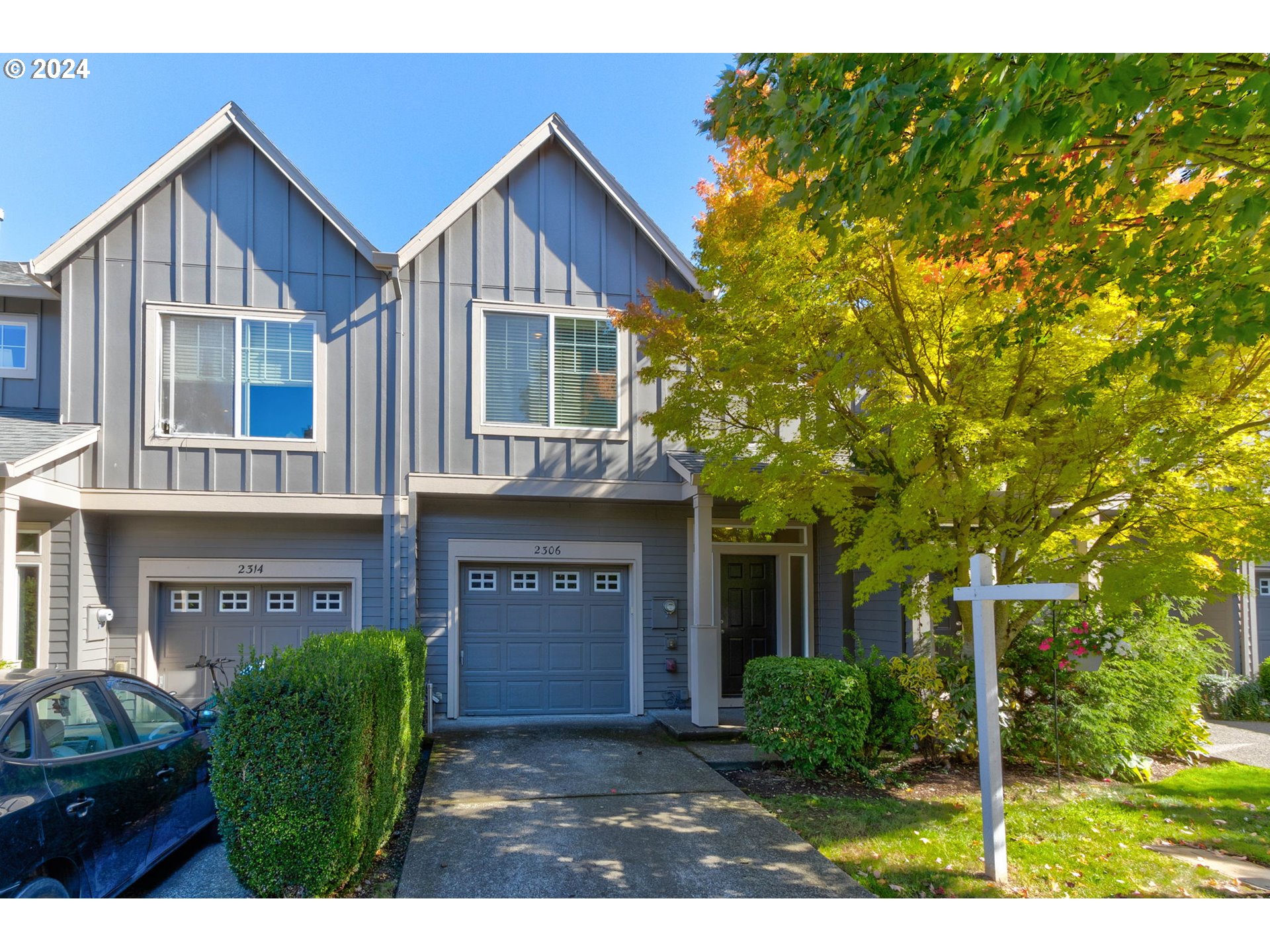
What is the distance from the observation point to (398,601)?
9703 mm

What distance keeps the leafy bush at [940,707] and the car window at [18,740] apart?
6747 mm

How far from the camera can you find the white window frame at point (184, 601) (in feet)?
32.4

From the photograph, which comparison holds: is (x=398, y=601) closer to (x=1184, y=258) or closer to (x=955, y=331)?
(x=955, y=331)

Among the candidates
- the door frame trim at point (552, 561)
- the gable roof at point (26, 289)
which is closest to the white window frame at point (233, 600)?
the door frame trim at point (552, 561)

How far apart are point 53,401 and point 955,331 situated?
10.2 meters

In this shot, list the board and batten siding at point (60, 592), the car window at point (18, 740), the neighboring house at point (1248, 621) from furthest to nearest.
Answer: the neighboring house at point (1248, 621) < the board and batten siding at point (60, 592) < the car window at point (18, 740)

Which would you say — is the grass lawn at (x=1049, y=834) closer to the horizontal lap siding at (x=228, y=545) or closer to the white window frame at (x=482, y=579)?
the white window frame at (x=482, y=579)

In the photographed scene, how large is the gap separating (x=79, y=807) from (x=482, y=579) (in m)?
6.57

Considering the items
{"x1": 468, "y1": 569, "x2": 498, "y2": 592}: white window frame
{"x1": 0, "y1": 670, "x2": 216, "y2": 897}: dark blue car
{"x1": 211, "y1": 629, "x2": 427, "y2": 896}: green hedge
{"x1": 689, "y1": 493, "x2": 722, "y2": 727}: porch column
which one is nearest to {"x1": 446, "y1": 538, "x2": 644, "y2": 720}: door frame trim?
{"x1": 468, "y1": 569, "x2": 498, "y2": 592}: white window frame

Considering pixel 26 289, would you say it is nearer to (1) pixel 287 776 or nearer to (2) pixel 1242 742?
(1) pixel 287 776

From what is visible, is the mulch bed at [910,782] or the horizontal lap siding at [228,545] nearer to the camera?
the mulch bed at [910,782]

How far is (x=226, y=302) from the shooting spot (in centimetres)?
966

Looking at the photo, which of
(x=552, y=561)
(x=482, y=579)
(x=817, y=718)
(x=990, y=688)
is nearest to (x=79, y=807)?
(x=990, y=688)
